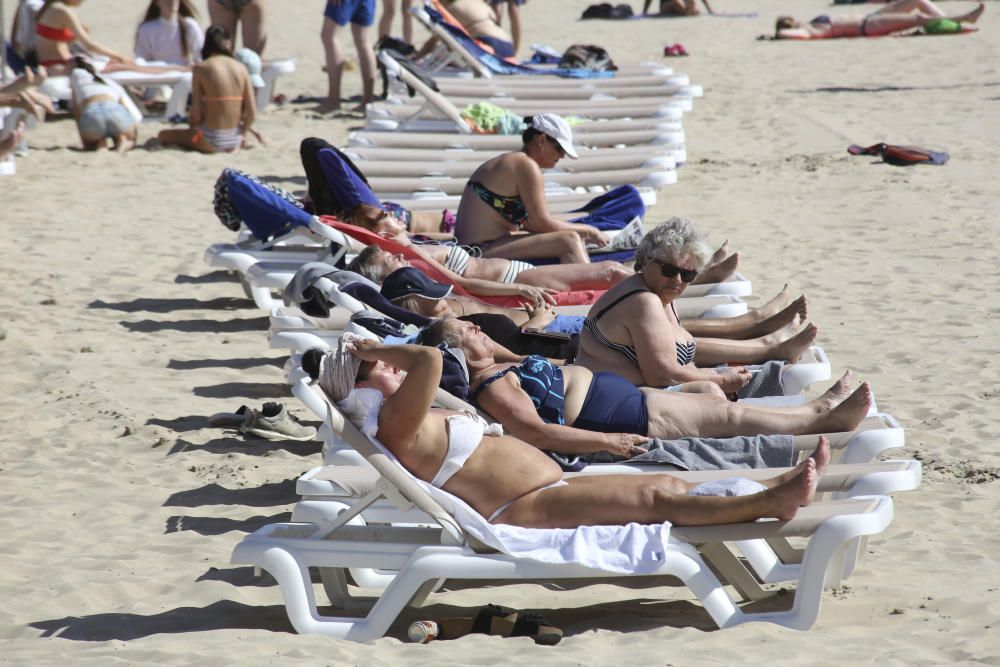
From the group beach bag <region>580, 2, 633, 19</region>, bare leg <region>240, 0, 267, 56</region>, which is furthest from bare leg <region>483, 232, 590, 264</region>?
beach bag <region>580, 2, 633, 19</region>

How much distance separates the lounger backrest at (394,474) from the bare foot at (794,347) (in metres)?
1.84

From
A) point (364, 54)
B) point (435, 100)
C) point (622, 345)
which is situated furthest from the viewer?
point (364, 54)

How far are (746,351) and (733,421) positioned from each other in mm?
823

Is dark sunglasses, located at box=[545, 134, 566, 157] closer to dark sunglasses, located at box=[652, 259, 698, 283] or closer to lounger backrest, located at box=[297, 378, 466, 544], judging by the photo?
dark sunglasses, located at box=[652, 259, 698, 283]

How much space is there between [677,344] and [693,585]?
1340mm

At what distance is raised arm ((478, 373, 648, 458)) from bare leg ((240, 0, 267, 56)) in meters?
8.80

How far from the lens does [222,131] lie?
33.9 ft

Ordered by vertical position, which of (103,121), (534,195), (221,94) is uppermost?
(221,94)

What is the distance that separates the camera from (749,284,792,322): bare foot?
5043 mm

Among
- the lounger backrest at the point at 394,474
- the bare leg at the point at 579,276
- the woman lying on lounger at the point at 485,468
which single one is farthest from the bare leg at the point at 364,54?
the lounger backrest at the point at 394,474

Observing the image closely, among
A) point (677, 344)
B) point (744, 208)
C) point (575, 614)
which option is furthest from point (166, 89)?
point (575, 614)

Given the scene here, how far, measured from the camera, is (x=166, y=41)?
12.0m

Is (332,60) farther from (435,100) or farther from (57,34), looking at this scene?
(435,100)

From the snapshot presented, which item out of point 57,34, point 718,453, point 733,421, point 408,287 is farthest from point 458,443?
point 57,34
